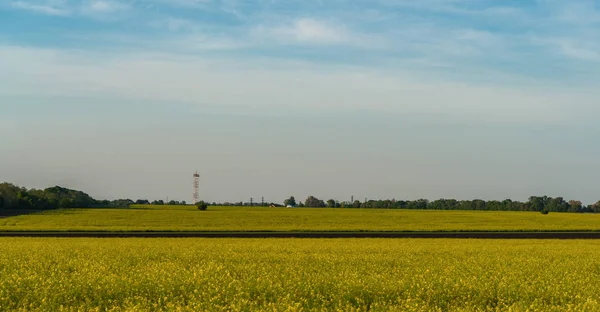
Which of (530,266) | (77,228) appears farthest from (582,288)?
(77,228)

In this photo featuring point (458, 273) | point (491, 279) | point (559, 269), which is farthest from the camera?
point (559, 269)

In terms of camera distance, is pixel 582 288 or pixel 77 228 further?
pixel 77 228

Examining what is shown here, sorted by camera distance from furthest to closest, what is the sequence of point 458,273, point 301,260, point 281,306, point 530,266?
point 301,260
point 530,266
point 458,273
point 281,306

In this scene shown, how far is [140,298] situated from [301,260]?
10.5m

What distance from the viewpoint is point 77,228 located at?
65438mm

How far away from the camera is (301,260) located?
24031 millimetres

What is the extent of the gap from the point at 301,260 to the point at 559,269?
1051cm

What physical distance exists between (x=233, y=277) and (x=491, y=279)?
8.57m

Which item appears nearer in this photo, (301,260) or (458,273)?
(458,273)

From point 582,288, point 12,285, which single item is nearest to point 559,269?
point 582,288

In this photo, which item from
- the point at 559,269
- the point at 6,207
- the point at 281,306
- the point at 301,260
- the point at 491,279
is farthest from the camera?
the point at 6,207

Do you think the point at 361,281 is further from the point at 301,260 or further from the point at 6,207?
the point at 6,207

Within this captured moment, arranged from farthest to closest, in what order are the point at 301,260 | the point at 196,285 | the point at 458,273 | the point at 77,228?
the point at 77,228 → the point at 301,260 → the point at 458,273 → the point at 196,285

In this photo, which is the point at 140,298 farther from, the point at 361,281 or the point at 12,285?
the point at 361,281
